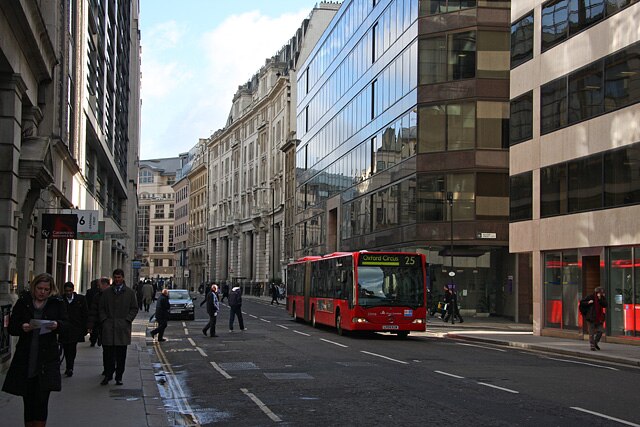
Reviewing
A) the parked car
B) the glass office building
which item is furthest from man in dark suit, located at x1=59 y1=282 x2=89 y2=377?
the glass office building

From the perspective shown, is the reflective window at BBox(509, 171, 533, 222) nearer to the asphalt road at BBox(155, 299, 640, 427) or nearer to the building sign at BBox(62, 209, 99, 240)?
the asphalt road at BBox(155, 299, 640, 427)

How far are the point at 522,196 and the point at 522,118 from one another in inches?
127

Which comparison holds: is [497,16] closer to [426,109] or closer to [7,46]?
[426,109]

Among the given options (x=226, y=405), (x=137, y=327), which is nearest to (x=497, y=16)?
(x=137, y=327)

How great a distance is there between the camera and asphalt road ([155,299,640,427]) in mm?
11562

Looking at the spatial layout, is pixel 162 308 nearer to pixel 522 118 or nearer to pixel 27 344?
pixel 522 118

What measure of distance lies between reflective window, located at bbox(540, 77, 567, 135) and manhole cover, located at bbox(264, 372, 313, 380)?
1842 centimetres

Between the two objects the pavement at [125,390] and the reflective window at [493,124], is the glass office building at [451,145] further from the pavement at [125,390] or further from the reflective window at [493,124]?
the pavement at [125,390]

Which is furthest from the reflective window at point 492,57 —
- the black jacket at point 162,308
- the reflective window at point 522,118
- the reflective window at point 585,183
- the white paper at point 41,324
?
the white paper at point 41,324

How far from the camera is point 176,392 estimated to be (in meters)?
14.6

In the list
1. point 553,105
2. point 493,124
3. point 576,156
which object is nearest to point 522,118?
point 553,105

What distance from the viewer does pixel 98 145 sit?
40.2 meters

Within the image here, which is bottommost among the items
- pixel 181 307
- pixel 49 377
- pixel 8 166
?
pixel 181 307

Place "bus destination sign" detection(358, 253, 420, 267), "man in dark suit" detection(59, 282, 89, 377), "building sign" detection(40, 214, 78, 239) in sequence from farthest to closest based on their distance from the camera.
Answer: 1. "bus destination sign" detection(358, 253, 420, 267)
2. "building sign" detection(40, 214, 78, 239)
3. "man in dark suit" detection(59, 282, 89, 377)
